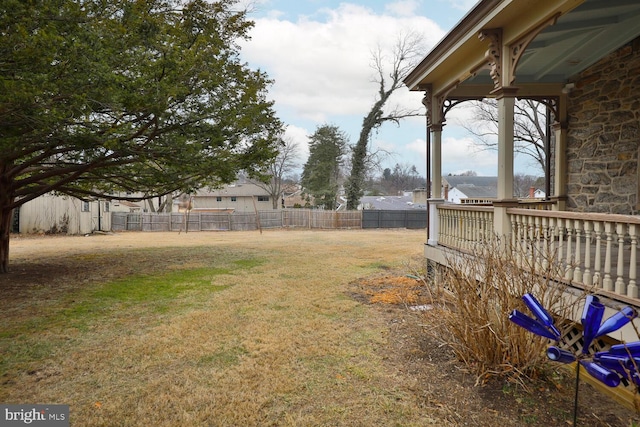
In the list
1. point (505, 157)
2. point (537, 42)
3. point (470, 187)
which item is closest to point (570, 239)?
point (505, 157)

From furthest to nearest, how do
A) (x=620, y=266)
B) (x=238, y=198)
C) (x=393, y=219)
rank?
(x=238, y=198), (x=393, y=219), (x=620, y=266)

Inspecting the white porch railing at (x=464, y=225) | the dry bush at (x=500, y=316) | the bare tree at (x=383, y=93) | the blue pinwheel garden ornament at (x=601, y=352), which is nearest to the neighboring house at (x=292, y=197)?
the bare tree at (x=383, y=93)

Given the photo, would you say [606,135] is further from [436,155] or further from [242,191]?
[242,191]

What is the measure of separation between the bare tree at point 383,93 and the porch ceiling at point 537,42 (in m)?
17.5

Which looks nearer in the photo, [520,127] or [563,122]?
[563,122]

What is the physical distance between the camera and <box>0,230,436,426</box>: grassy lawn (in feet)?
→ 8.83

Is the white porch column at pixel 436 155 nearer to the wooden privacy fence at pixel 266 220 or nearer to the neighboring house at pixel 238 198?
the wooden privacy fence at pixel 266 220

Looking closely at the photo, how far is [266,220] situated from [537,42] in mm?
19721

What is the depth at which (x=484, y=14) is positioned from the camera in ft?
14.0

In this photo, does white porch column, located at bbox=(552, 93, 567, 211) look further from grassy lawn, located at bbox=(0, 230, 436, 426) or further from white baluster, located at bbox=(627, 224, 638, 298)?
white baluster, located at bbox=(627, 224, 638, 298)

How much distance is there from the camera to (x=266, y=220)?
23625mm

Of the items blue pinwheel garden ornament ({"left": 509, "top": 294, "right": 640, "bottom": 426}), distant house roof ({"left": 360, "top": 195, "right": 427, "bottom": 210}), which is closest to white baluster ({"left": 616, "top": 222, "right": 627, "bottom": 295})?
blue pinwheel garden ornament ({"left": 509, "top": 294, "right": 640, "bottom": 426})

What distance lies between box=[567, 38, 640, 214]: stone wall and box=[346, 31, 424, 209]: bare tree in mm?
17803

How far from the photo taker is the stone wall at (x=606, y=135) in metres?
5.41
